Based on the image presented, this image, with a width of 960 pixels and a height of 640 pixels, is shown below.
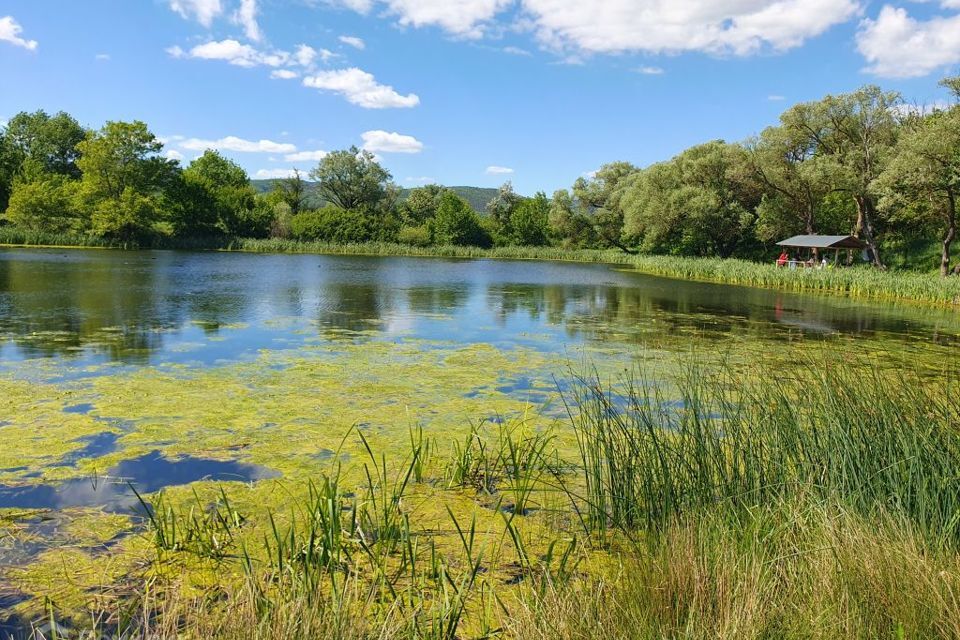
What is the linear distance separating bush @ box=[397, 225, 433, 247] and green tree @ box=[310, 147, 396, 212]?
453 inches

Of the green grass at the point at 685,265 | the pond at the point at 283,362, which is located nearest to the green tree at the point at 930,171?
the green grass at the point at 685,265

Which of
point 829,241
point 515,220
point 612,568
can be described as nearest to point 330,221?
point 515,220

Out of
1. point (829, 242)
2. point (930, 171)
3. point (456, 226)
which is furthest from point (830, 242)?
point (456, 226)

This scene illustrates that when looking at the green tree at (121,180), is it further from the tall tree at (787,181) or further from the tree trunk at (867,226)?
the tree trunk at (867,226)

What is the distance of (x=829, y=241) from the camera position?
3114cm

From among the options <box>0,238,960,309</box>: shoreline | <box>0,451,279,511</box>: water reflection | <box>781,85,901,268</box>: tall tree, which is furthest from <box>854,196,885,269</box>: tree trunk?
<box>0,451,279,511</box>: water reflection

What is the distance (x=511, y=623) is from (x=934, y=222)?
40.1m

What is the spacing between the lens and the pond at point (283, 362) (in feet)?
16.0

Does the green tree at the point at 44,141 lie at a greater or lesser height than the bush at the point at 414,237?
greater

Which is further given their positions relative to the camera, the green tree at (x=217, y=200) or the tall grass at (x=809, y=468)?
the green tree at (x=217, y=200)

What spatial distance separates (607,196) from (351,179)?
32.3m

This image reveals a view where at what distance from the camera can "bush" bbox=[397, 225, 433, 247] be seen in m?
64.5

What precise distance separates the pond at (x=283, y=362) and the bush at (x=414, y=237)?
1725 inches

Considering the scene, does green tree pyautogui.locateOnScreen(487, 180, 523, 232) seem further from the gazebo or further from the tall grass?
the tall grass
